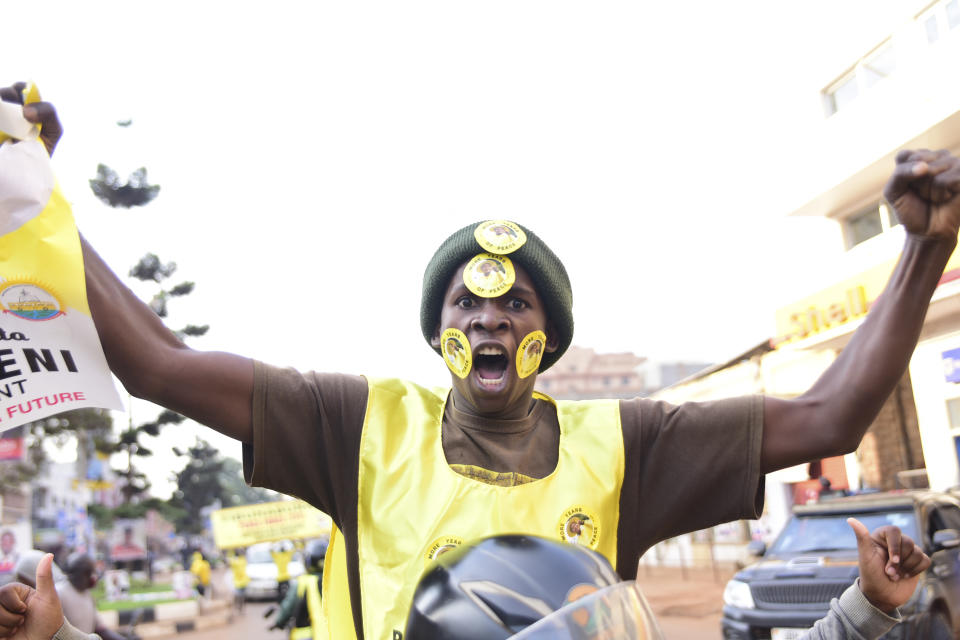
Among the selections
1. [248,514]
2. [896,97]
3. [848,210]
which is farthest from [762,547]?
[248,514]

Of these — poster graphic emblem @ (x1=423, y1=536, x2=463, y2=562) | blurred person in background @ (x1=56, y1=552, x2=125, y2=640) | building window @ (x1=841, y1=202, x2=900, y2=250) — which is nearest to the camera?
poster graphic emblem @ (x1=423, y1=536, x2=463, y2=562)

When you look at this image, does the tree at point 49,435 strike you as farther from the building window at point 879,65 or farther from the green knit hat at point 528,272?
the green knit hat at point 528,272

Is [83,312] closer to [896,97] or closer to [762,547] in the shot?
[762,547]

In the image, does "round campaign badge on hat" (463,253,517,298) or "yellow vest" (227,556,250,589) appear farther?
"yellow vest" (227,556,250,589)

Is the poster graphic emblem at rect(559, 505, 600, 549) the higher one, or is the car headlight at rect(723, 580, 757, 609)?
the poster graphic emblem at rect(559, 505, 600, 549)

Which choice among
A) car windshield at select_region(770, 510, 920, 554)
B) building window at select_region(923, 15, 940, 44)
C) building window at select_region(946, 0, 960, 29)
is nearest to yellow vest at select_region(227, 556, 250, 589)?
car windshield at select_region(770, 510, 920, 554)

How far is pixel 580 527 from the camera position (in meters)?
1.91

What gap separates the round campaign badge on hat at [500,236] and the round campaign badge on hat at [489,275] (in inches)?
1.1

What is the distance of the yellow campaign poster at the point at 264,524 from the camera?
58.4 ft

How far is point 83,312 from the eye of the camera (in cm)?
166

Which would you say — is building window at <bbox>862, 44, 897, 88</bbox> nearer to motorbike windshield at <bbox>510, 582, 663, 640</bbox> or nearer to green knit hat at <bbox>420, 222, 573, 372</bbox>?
green knit hat at <bbox>420, 222, 573, 372</bbox>

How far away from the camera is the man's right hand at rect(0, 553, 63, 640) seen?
157 cm

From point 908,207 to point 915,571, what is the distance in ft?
2.53

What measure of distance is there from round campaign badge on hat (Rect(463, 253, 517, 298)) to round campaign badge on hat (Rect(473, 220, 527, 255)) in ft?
0.09
